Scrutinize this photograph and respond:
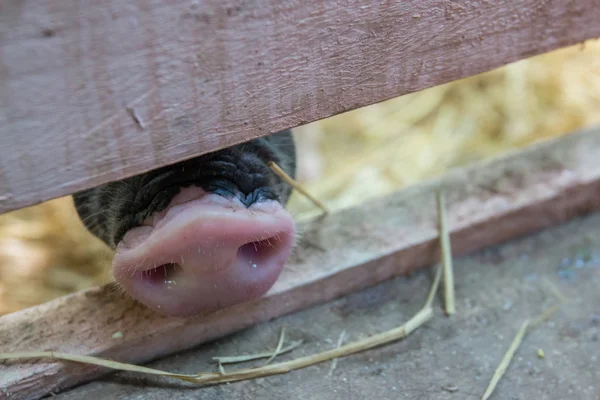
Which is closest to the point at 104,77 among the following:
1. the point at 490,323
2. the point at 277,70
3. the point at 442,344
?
the point at 277,70

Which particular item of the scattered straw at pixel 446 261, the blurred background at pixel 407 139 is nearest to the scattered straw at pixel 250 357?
the scattered straw at pixel 446 261

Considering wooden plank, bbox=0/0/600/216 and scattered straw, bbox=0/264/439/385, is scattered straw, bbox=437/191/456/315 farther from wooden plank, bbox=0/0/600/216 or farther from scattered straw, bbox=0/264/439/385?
wooden plank, bbox=0/0/600/216

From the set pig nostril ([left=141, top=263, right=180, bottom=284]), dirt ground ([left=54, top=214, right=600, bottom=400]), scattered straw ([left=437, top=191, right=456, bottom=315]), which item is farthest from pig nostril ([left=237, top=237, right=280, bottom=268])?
scattered straw ([left=437, top=191, right=456, bottom=315])

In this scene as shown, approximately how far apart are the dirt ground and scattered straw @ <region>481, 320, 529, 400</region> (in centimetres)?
1

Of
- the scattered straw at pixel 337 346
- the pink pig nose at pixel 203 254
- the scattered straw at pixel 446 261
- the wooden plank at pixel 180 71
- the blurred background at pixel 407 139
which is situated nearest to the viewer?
the wooden plank at pixel 180 71

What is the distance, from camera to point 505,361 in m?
1.25

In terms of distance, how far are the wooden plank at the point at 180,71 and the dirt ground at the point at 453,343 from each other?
465 mm

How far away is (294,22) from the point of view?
958mm

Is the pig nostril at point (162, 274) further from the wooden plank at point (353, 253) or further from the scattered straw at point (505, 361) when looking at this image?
the scattered straw at point (505, 361)

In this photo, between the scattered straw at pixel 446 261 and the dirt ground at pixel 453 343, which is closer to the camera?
the dirt ground at pixel 453 343

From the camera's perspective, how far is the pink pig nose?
3.17 feet

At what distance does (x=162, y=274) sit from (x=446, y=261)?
0.69 m

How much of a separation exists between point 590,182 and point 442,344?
0.69 metres

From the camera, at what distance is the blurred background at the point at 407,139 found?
204 cm
